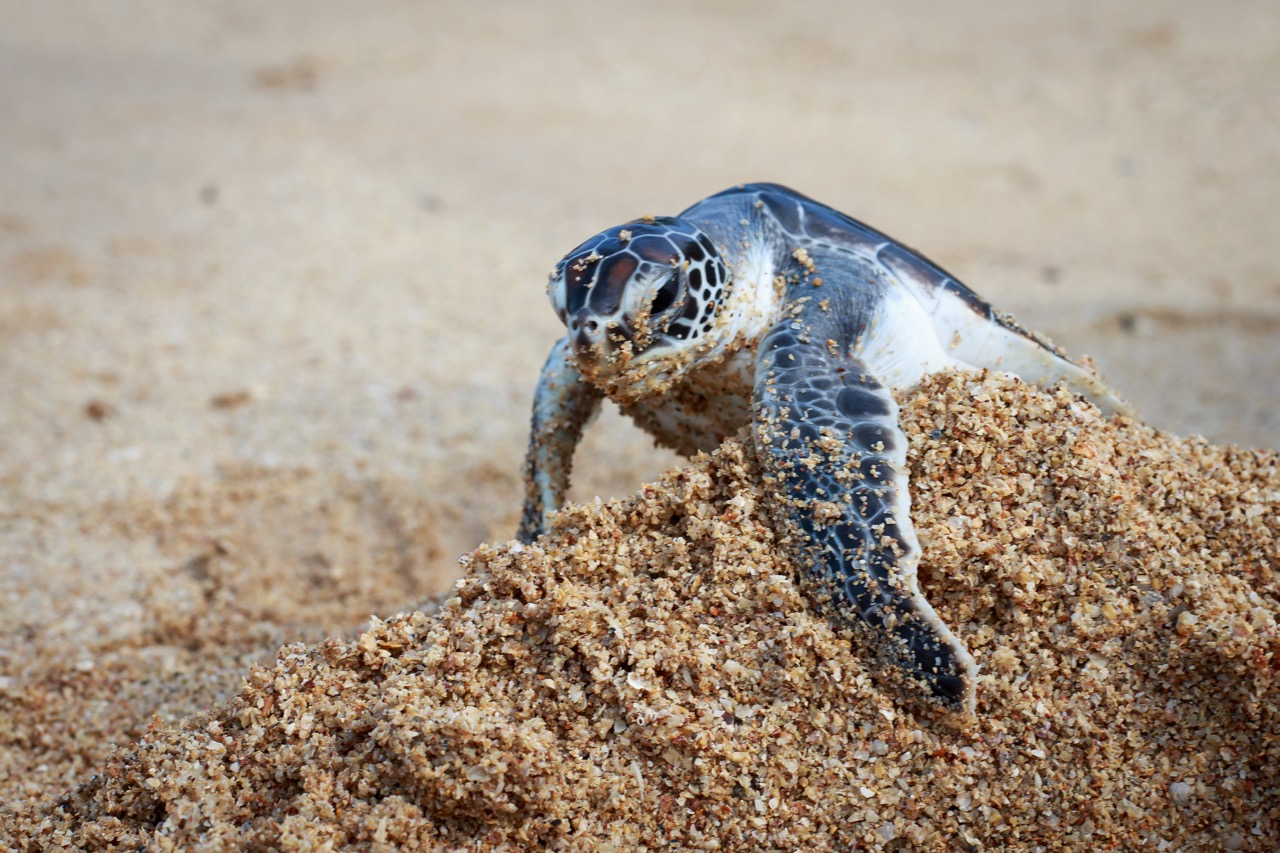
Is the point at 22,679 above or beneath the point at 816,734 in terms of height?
beneath

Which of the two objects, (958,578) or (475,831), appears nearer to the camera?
(475,831)

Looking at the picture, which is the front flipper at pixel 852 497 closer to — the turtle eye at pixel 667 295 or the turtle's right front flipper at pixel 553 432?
the turtle eye at pixel 667 295

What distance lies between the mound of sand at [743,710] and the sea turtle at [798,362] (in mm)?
101

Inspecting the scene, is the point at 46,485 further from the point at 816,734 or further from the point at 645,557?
the point at 816,734

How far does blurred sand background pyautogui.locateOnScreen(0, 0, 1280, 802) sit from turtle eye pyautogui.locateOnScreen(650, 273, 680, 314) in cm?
130

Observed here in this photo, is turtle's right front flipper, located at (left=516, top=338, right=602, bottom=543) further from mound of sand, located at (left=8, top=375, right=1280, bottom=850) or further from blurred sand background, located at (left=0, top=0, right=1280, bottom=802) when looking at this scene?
blurred sand background, located at (left=0, top=0, right=1280, bottom=802)

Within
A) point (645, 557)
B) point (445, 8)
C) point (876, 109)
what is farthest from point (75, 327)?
point (445, 8)

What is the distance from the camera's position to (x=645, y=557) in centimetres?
173

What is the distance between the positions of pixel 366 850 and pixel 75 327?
13.4ft

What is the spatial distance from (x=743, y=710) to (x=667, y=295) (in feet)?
2.34

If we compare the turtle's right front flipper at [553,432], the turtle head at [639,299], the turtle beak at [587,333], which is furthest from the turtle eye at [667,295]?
the turtle's right front flipper at [553,432]

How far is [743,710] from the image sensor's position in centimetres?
157

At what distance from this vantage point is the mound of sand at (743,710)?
1490 mm

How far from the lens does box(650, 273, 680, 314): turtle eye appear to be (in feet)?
5.78
